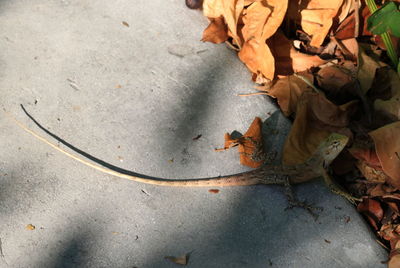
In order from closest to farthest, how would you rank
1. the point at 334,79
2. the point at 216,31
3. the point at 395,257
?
the point at 395,257, the point at 334,79, the point at 216,31

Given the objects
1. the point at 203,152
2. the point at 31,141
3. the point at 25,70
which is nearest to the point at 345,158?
the point at 203,152

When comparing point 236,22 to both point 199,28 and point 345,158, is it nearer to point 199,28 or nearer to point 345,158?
point 199,28

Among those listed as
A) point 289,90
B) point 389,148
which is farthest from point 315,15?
point 389,148

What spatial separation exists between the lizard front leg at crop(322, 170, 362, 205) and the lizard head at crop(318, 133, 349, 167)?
0.06 m

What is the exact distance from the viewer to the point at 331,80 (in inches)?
112

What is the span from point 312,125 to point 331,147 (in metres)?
0.25

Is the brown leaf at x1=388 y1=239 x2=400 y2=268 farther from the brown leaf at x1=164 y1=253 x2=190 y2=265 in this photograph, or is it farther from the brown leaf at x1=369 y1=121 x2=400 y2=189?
the brown leaf at x1=164 y1=253 x2=190 y2=265

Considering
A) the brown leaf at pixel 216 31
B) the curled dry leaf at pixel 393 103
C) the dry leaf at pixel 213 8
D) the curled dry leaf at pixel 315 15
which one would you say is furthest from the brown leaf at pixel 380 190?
the dry leaf at pixel 213 8

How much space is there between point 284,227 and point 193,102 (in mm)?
954

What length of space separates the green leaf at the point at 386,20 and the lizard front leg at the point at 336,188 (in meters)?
0.78

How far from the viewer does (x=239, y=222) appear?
2.48 metres

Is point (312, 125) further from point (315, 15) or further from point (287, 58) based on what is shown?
point (315, 15)

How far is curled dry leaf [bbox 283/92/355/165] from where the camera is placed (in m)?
2.64

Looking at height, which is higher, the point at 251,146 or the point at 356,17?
the point at 356,17
